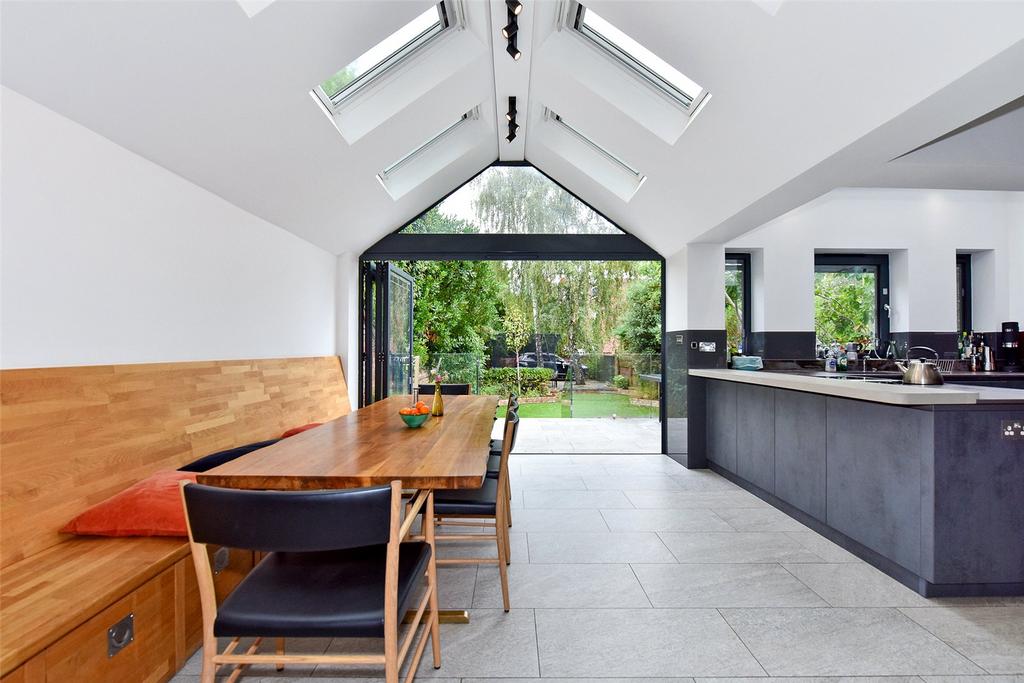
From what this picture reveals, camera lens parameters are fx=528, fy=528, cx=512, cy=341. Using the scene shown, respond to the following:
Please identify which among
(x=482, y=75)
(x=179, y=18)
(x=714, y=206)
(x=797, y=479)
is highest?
(x=482, y=75)

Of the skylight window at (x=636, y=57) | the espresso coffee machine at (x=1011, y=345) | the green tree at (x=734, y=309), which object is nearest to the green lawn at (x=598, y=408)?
the green tree at (x=734, y=309)

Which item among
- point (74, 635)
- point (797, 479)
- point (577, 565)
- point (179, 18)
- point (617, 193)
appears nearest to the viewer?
point (74, 635)

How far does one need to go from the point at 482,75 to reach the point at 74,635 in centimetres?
389

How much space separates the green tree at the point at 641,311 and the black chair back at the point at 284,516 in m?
7.89

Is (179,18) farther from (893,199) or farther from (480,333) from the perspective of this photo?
(480,333)

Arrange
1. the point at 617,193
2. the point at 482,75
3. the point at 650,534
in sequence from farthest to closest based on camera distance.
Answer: the point at 617,193
the point at 482,75
the point at 650,534

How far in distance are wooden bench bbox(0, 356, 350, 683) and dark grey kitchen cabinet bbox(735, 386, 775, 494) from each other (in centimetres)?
359

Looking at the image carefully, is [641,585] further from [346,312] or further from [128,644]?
[346,312]

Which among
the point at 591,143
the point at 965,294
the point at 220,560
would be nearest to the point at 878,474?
the point at 220,560

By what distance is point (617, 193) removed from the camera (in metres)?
4.97

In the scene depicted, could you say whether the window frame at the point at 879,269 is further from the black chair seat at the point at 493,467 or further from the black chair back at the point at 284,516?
the black chair back at the point at 284,516

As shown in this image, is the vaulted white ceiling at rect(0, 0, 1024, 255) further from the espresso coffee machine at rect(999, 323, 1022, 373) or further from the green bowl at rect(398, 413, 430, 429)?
the espresso coffee machine at rect(999, 323, 1022, 373)

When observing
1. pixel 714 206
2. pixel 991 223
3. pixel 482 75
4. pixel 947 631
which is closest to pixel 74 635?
pixel 947 631

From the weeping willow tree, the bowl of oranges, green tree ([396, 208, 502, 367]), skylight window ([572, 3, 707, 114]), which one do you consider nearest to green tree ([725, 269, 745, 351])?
skylight window ([572, 3, 707, 114])
